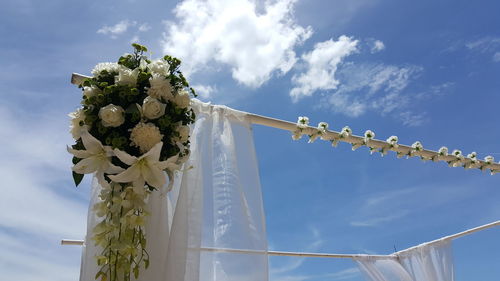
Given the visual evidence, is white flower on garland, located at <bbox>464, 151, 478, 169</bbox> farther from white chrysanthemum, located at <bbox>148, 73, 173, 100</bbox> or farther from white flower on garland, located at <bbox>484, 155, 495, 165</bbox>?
white chrysanthemum, located at <bbox>148, 73, 173, 100</bbox>

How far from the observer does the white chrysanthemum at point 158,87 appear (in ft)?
4.23

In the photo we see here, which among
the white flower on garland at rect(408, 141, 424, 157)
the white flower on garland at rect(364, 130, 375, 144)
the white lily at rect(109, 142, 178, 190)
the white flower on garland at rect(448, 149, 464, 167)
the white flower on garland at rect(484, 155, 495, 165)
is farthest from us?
the white flower on garland at rect(484, 155, 495, 165)

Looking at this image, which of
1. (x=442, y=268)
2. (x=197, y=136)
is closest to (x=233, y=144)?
(x=197, y=136)

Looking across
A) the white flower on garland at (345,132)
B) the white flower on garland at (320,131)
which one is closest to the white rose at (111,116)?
the white flower on garland at (320,131)

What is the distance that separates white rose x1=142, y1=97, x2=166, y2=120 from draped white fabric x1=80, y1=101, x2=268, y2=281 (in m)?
0.22

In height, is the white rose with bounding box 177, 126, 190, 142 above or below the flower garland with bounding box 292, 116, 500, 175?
below

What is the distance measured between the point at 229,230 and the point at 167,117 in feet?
1.58

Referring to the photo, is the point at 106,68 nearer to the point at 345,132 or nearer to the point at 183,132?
the point at 183,132

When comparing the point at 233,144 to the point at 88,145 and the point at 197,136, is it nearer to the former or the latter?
the point at 197,136

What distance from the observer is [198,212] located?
1.44 metres

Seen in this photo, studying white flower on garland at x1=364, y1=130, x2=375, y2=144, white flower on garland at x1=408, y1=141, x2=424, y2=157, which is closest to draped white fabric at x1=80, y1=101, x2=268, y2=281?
white flower on garland at x1=364, y1=130, x2=375, y2=144

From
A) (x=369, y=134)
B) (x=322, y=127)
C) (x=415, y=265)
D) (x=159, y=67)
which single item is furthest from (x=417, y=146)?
(x=159, y=67)

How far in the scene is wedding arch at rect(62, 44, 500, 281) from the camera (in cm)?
121

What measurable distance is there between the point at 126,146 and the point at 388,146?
1612 mm
